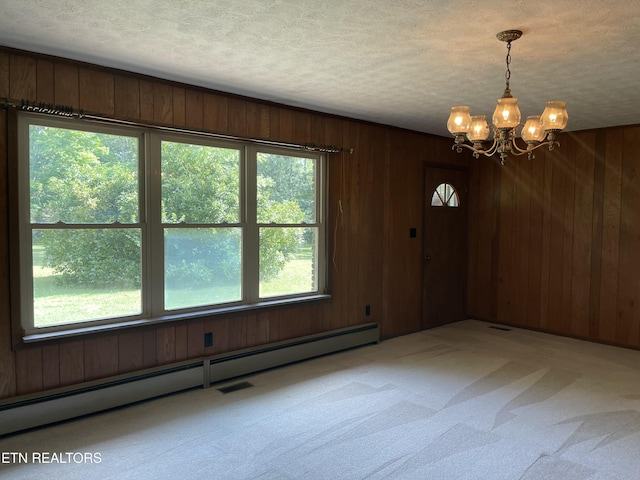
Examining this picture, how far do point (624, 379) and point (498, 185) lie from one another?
284 centimetres

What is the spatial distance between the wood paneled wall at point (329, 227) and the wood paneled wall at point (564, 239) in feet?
2.96

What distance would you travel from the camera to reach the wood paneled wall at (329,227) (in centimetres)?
292

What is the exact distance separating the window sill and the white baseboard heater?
0.34 meters

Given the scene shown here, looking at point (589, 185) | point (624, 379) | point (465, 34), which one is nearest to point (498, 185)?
point (589, 185)

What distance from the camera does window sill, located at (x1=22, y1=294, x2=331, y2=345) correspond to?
117 inches

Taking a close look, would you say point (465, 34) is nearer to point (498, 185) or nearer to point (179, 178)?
point (179, 178)

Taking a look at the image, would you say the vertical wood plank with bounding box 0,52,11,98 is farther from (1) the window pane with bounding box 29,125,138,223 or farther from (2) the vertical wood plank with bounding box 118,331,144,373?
(2) the vertical wood plank with bounding box 118,331,144,373

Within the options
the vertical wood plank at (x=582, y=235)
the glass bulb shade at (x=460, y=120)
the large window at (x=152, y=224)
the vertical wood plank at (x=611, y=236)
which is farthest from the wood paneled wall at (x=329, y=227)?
the glass bulb shade at (x=460, y=120)

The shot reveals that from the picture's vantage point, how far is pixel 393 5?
7.10 feet

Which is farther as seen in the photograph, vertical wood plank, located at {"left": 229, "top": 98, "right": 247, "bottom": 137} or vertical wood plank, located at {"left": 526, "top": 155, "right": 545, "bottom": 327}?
vertical wood plank, located at {"left": 526, "top": 155, "right": 545, "bottom": 327}

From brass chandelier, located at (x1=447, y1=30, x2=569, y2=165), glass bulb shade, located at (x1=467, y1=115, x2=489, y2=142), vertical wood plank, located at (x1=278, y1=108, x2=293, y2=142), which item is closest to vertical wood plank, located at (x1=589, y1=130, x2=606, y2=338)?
brass chandelier, located at (x1=447, y1=30, x2=569, y2=165)

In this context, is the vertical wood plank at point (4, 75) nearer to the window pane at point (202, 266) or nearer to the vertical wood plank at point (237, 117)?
the window pane at point (202, 266)

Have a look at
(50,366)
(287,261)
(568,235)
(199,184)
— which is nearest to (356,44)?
(199,184)

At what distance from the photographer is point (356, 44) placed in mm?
2693
